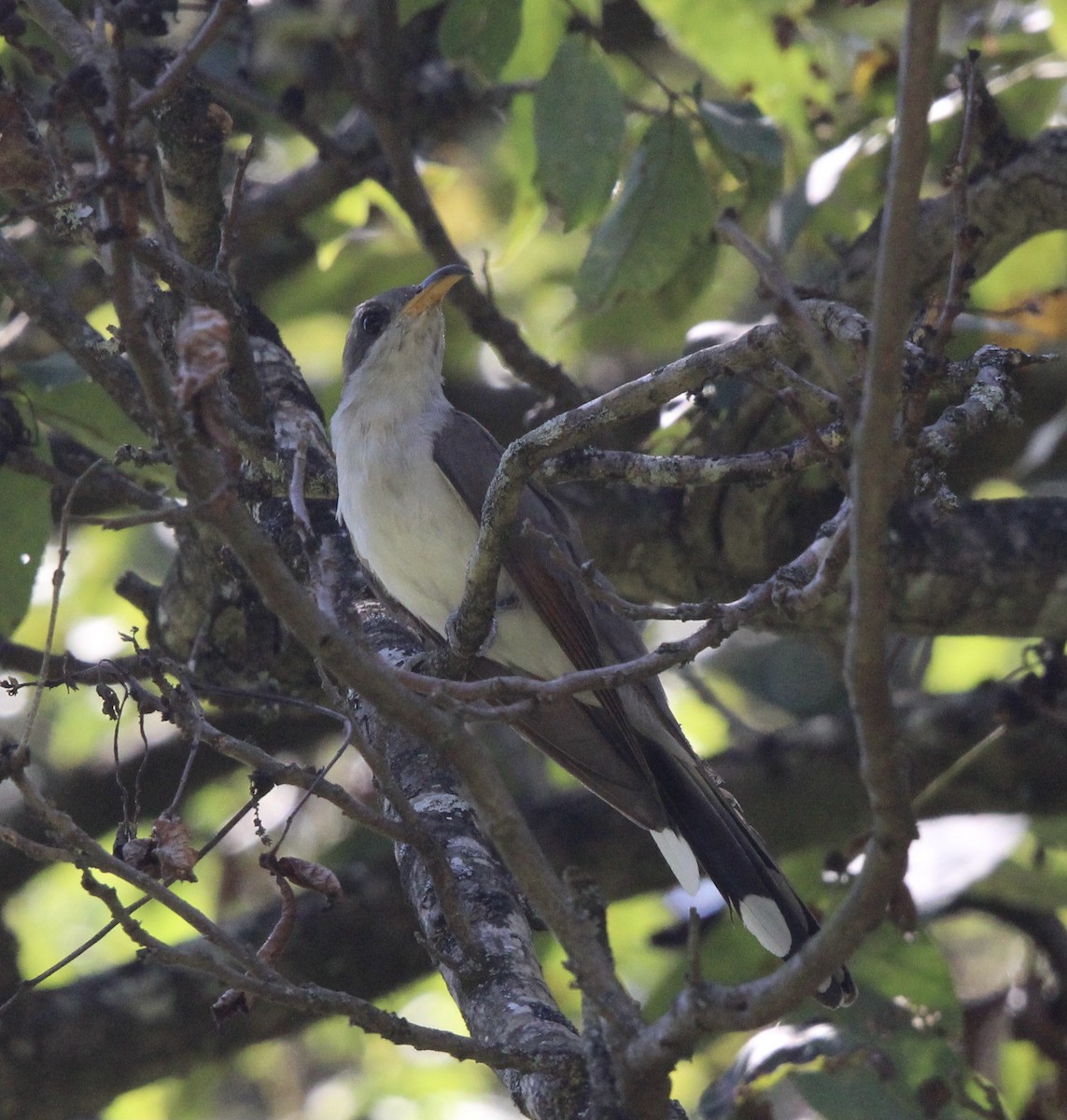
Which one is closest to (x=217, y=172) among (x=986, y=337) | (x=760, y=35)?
(x=760, y=35)

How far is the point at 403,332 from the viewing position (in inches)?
226

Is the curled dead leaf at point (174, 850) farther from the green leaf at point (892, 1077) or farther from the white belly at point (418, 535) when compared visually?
the green leaf at point (892, 1077)

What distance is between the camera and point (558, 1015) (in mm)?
3199

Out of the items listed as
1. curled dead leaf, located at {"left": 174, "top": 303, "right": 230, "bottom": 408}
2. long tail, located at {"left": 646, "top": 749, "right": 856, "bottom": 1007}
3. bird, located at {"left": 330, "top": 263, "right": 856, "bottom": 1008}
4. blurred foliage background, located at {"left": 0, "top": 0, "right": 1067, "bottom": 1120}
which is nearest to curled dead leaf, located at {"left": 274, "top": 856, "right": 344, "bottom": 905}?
curled dead leaf, located at {"left": 174, "top": 303, "right": 230, "bottom": 408}

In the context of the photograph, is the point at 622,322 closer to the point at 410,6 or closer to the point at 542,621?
the point at 410,6

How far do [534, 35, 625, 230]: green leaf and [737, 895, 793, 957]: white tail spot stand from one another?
92.6 inches

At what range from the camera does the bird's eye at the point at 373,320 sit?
19.5ft

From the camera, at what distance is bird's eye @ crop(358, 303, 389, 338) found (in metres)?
5.94

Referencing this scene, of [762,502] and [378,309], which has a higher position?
[378,309]

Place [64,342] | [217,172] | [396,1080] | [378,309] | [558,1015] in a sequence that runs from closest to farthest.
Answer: [558,1015] → [217,172] → [64,342] → [378,309] → [396,1080]

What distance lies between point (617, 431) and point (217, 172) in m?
3.02

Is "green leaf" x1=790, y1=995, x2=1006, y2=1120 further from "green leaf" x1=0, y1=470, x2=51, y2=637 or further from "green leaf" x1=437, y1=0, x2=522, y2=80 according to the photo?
"green leaf" x1=437, y1=0, x2=522, y2=80

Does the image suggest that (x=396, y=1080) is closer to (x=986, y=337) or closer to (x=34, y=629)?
(x=34, y=629)

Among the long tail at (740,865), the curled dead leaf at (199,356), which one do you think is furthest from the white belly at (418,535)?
the curled dead leaf at (199,356)
